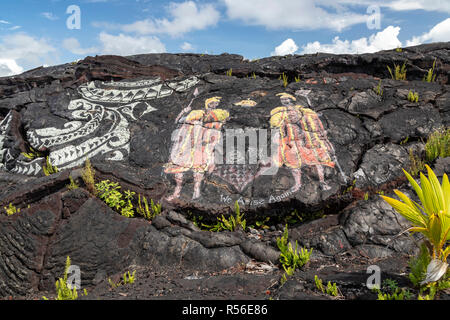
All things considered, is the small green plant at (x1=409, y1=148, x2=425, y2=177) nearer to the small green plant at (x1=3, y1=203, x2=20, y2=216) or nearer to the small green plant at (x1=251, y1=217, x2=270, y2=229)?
the small green plant at (x1=251, y1=217, x2=270, y2=229)

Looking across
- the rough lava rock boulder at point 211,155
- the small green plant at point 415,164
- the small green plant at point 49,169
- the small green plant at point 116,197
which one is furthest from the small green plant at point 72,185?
the small green plant at point 415,164

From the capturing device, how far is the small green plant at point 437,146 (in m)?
5.10

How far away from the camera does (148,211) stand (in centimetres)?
462

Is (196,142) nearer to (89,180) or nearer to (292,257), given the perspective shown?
(89,180)

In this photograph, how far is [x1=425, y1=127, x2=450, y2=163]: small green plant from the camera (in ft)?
16.7

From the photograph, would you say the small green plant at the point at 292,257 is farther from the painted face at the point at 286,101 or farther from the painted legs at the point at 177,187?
the painted face at the point at 286,101

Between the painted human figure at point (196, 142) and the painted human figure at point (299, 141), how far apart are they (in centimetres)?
109

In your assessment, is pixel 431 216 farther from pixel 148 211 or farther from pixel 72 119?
pixel 72 119

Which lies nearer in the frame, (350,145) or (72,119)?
(350,145)

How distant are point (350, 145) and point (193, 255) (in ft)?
10.9

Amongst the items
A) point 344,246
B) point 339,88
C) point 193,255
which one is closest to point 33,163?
point 193,255

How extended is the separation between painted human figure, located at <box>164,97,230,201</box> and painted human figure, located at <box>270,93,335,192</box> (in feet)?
3.57

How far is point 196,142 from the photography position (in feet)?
18.5

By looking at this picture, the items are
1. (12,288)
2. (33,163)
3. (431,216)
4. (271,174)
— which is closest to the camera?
(431,216)
